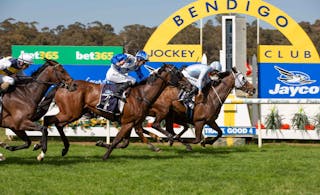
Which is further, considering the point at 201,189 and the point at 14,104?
the point at 14,104

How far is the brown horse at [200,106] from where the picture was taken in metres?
11.9

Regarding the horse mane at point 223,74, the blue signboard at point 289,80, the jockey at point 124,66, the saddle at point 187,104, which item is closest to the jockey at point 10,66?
the jockey at point 124,66

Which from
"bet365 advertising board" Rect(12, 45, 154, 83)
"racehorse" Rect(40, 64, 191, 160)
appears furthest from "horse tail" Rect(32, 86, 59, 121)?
"bet365 advertising board" Rect(12, 45, 154, 83)

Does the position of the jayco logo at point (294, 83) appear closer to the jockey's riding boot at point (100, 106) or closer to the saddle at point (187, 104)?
the saddle at point (187, 104)

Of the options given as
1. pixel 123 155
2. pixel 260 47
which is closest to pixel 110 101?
pixel 123 155

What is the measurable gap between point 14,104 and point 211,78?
4451 millimetres

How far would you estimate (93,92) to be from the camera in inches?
419

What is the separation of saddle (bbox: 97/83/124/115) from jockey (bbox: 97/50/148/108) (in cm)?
8

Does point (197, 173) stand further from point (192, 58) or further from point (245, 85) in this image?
point (192, 58)

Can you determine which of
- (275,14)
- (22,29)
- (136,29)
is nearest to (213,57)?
(136,29)

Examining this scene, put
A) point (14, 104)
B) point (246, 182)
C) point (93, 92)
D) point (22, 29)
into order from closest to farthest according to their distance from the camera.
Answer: point (246, 182) → point (14, 104) → point (93, 92) → point (22, 29)

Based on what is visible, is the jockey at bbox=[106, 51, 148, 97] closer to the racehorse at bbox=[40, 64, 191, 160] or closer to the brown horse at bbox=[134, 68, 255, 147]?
the racehorse at bbox=[40, 64, 191, 160]

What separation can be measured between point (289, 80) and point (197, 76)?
13.7ft

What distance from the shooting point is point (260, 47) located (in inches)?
610
